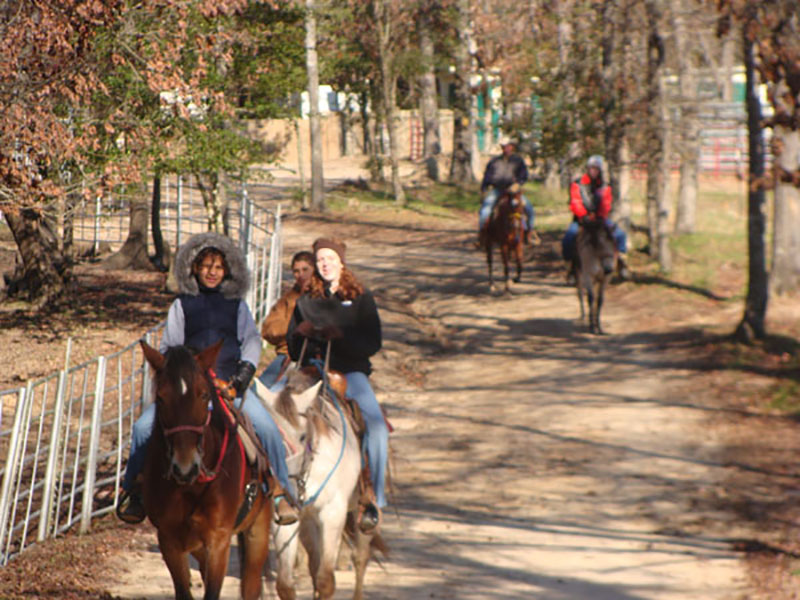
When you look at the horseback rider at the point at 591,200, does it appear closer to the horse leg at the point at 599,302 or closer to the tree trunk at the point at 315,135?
the horse leg at the point at 599,302

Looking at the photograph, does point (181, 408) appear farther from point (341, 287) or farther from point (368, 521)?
point (368, 521)

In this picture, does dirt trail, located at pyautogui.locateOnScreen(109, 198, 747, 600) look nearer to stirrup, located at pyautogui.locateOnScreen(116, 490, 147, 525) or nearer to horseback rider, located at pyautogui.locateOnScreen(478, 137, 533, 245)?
horseback rider, located at pyautogui.locateOnScreen(478, 137, 533, 245)

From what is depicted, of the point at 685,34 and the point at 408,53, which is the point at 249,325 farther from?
the point at 408,53

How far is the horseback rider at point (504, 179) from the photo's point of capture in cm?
2288

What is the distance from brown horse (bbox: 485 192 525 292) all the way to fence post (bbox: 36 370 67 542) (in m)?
14.6

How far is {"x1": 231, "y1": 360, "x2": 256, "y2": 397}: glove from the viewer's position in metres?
7.13

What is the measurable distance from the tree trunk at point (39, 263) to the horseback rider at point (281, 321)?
8.91 metres

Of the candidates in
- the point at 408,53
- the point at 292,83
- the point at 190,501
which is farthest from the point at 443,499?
the point at 408,53

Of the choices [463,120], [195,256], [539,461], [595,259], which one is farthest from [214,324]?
[463,120]

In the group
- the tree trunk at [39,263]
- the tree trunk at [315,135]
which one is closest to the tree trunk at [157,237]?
the tree trunk at [39,263]

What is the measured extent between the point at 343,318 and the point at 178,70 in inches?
253

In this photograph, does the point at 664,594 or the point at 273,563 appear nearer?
the point at 664,594

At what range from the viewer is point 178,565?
6.77 m

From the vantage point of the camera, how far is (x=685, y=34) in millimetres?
25078
